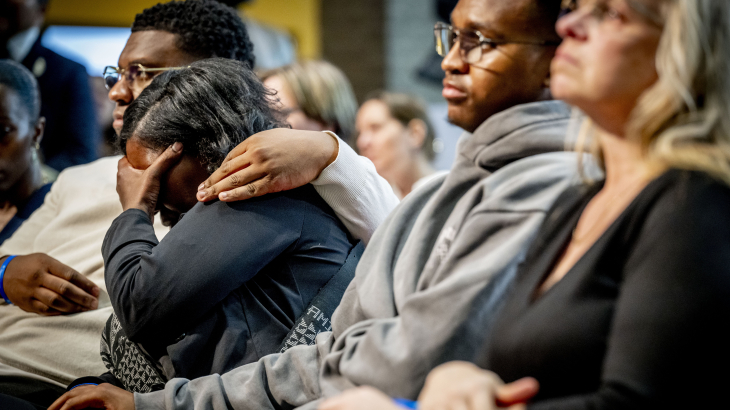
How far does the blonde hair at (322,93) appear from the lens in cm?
278

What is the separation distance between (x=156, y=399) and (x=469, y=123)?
795 millimetres

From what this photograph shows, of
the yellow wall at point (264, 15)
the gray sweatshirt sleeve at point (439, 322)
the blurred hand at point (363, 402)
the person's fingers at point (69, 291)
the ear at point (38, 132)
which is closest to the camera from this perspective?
the blurred hand at point (363, 402)

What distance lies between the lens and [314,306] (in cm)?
137

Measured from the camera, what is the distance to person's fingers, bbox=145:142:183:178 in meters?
1.41

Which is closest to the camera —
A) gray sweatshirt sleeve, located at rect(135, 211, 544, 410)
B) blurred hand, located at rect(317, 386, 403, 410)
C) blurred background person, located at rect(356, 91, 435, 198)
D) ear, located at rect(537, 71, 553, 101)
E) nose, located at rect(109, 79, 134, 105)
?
blurred hand, located at rect(317, 386, 403, 410)

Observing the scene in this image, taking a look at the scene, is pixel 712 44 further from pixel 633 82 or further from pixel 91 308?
pixel 91 308

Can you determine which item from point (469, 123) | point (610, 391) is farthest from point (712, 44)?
point (469, 123)

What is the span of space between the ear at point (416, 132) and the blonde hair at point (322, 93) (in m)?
0.93

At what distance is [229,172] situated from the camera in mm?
1306

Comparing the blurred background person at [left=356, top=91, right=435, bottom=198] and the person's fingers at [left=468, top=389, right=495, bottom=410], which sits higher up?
the person's fingers at [left=468, top=389, right=495, bottom=410]

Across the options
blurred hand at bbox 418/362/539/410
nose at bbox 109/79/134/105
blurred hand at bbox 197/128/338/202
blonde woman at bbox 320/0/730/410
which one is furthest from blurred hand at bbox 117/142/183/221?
blurred hand at bbox 418/362/539/410

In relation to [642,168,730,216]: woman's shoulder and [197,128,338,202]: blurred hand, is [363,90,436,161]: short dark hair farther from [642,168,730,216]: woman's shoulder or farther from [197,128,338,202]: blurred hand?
[642,168,730,216]: woman's shoulder

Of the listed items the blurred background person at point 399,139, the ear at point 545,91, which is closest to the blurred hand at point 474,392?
the ear at point 545,91

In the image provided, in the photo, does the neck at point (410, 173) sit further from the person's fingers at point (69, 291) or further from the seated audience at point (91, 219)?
the person's fingers at point (69, 291)
